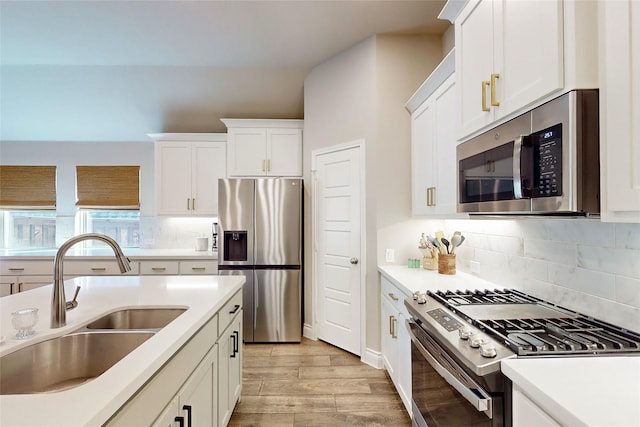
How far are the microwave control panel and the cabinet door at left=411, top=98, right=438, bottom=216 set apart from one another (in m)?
1.24

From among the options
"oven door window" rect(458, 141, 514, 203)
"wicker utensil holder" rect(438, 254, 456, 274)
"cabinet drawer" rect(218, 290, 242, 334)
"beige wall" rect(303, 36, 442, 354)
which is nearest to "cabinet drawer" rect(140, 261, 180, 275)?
"cabinet drawer" rect(218, 290, 242, 334)

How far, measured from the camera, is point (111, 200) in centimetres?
455

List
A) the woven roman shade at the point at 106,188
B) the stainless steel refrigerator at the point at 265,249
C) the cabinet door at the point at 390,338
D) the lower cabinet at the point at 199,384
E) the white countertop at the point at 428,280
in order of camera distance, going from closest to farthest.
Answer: the lower cabinet at the point at 199,384, the white countertop at the point at 428,280, the cabinet door at the point at 390,338, the stainless steel refrigerator at the point at 265,249, the woven roman shade at the point at 106,188

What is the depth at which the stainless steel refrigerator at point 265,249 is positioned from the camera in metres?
3.52

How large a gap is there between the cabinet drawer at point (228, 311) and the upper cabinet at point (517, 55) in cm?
175

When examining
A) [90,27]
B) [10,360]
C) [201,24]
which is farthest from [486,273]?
[90,27]

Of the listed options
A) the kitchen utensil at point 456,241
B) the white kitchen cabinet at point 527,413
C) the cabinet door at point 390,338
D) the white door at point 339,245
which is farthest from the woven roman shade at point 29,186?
the white kitchen cabinet at point 527,413

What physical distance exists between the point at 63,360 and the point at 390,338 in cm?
210

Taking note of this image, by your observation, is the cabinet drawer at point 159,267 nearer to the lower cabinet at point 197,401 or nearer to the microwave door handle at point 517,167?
the lower cabinet at point 197,401

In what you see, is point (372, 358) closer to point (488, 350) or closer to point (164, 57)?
point (488, 350)

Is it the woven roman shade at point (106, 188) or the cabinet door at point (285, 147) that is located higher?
the cabinet door at point (285, 147)

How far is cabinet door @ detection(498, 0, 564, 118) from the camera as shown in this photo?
3.43ft

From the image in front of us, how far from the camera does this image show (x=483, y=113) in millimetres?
1493

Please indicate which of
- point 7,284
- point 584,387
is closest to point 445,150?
point 584,387
